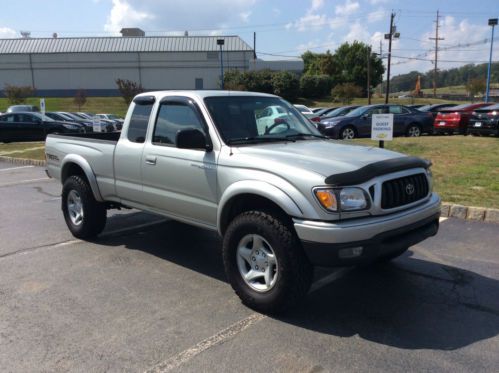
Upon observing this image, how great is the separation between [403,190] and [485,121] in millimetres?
15894

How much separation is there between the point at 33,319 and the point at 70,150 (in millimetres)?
2985

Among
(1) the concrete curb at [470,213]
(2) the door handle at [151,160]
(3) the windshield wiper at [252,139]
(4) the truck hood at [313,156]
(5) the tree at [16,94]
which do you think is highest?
(5) the tree at [16,94]

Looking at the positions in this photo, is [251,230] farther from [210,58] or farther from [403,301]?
[210,58]

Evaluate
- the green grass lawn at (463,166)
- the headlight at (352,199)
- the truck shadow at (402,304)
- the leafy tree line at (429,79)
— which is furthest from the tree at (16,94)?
the leafy tree line at (429,79)

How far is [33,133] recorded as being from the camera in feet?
78.6

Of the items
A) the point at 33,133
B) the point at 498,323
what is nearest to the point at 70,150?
the point at 498,323

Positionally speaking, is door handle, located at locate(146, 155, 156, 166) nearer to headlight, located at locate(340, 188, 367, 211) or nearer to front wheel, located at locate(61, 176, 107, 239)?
front wheel, located at locate(61, 176, 107, 239)

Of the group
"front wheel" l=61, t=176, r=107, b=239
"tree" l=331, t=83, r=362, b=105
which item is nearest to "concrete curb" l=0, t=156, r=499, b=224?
"front wheel" l=61, t=176, r=107, b=239

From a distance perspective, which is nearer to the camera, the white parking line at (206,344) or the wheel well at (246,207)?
the white parking line at (206,344)

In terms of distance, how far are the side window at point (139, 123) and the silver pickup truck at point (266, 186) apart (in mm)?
13

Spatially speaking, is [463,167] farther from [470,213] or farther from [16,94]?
[16,94]

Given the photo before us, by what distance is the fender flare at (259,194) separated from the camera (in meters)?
3.73

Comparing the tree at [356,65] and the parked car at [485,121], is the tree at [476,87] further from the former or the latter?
the parked car at [485,121]

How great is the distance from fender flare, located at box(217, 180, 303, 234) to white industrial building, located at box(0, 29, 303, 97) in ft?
221
